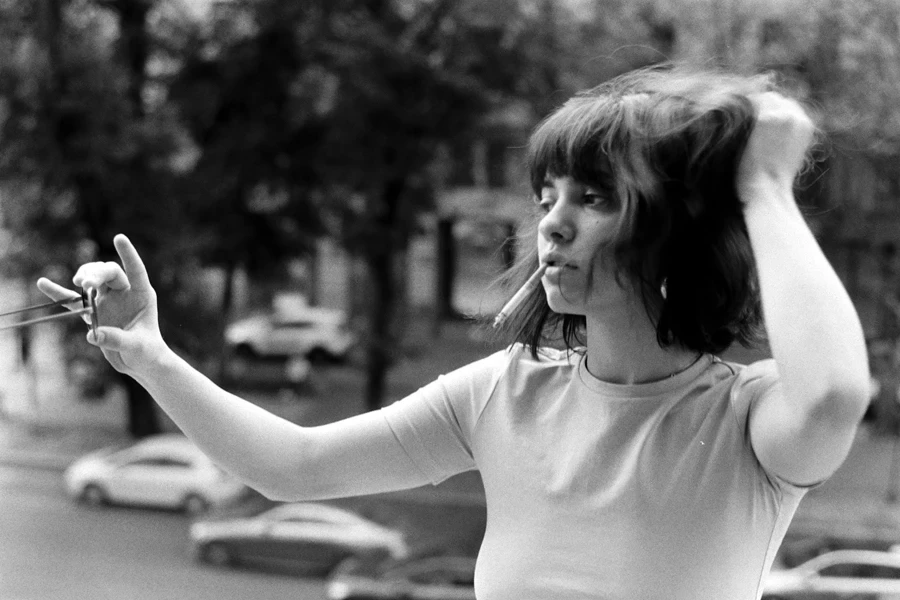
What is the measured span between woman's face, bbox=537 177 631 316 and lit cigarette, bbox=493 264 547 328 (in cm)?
4

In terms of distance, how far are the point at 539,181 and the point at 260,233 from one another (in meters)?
4.84

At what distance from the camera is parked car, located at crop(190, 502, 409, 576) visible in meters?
3.86

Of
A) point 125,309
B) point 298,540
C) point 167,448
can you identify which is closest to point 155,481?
point 167,448

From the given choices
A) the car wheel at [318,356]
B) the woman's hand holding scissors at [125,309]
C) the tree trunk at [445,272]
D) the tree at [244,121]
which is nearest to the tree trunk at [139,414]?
the tree at [244,121]

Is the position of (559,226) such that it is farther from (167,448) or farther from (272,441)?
(167,448)

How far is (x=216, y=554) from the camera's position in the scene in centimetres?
397

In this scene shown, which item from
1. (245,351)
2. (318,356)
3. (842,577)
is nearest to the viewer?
(842,577)

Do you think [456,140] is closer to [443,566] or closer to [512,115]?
[512,115]

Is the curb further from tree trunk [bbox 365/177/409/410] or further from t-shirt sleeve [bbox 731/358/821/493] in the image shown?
t-shirt sleeve [bbox 731/358/821/493]

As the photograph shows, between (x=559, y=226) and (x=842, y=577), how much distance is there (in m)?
2.99

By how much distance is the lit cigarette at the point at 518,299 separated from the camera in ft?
2.07

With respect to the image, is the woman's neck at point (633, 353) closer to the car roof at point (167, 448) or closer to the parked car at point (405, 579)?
the parked car at point (405, 579)

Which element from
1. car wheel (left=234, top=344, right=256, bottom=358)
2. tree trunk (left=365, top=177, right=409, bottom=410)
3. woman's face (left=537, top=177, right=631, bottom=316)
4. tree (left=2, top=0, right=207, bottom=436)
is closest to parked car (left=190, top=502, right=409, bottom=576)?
tree (left=2, top=0, right=207, bottom=436)

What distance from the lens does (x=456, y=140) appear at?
4.91 metres
